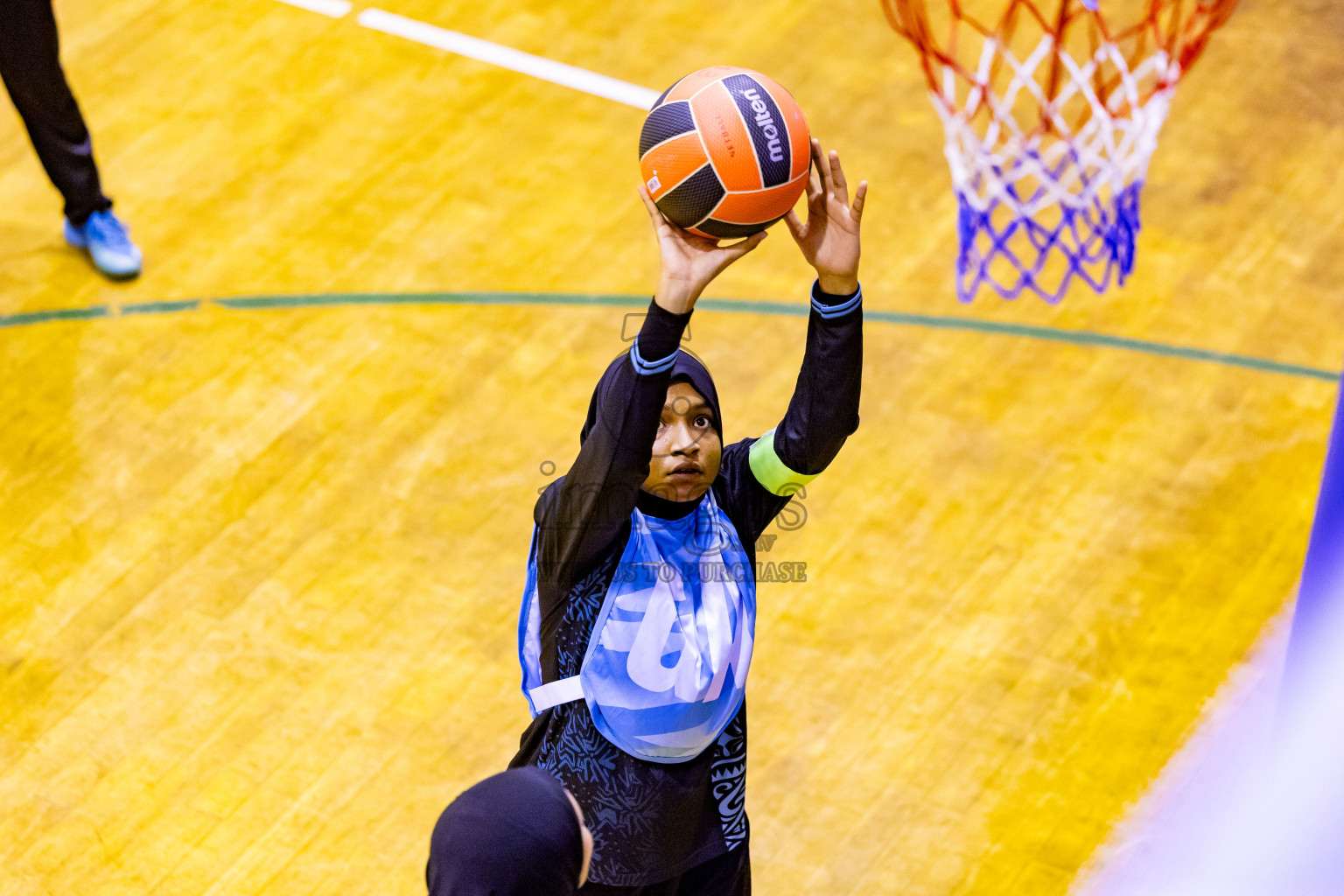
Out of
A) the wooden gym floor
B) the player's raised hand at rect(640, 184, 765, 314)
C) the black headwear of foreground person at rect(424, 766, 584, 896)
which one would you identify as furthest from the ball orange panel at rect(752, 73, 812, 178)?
the wooden gym floor

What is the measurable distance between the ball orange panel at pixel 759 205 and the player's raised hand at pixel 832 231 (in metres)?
0.04

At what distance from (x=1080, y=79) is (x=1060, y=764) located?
2.26m

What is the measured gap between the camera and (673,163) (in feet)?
8.36

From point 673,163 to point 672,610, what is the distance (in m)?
0.76

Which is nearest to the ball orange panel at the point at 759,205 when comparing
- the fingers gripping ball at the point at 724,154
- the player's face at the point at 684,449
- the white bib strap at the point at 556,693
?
the fingers gripping ball at the point at 724,154

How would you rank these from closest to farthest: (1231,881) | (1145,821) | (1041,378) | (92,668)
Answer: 1. (1231,881)
2. (1145,821)
3. (92,668)
4. (1041,378)

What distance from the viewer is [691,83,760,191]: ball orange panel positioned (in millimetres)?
2525

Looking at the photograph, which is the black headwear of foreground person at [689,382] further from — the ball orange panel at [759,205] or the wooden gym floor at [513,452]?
the wooden gym floor at [513,452]

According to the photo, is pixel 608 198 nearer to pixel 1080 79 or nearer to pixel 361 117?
pixel 361 117

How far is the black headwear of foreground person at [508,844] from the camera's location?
173 cm

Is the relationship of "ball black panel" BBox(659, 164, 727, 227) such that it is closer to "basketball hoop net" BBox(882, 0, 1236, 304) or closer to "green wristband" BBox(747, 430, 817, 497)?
"green wristband" BBox(747, 430, 817, 497)

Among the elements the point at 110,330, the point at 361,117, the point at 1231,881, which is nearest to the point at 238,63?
the point at 361,117

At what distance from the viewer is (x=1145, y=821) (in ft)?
11.7

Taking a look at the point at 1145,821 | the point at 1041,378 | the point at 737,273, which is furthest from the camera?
the point at 737,273
